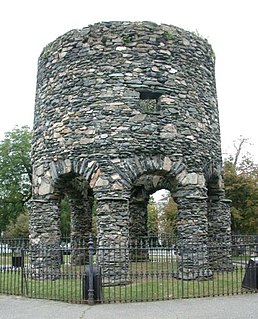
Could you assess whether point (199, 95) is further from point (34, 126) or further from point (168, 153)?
point (34, 126)

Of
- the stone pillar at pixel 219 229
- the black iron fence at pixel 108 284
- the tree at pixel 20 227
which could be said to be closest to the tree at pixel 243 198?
the stone pillar at pixel 219 229

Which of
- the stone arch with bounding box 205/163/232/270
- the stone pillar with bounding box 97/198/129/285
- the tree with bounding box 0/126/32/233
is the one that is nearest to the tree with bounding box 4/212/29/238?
the tree with bounding box 0/126/32/233

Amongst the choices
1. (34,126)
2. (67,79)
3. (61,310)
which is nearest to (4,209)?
(34,126)

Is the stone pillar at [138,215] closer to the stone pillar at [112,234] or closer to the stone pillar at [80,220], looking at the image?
the stone pillar at [80,220]

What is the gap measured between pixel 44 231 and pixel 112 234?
8.39ft

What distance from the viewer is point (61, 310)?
370 inches

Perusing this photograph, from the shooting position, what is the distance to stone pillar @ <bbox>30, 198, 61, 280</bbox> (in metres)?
14.1

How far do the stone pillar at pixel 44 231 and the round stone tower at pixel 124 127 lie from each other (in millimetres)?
31

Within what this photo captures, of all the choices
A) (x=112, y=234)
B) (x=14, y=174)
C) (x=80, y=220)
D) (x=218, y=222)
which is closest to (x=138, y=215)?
(x=80, y=220)

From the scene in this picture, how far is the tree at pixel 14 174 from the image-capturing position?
32.4 m

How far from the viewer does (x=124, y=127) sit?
1379cm

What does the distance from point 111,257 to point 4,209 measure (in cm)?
2224

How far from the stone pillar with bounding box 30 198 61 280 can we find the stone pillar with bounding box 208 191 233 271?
17.1 ft

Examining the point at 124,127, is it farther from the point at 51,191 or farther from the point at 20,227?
the point at 20,227
